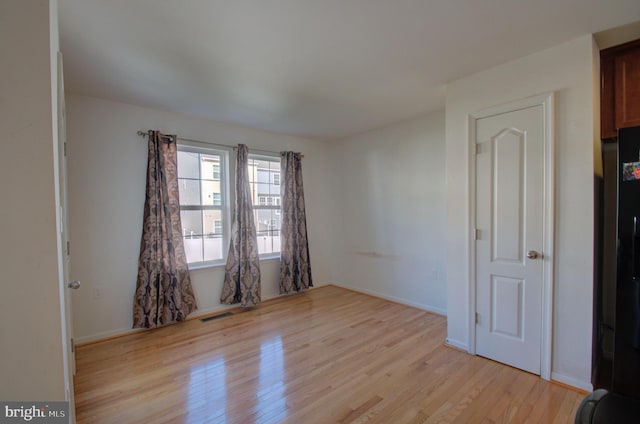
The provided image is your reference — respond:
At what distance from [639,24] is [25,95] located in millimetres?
3220

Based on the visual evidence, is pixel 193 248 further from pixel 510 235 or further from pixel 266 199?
pixel 510 235

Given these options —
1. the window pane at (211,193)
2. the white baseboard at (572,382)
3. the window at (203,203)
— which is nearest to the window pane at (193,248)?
the window at (203,203)

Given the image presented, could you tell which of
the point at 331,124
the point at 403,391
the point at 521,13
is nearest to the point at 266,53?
the point at 521,13

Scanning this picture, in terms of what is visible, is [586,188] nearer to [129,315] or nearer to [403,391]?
[403,391]

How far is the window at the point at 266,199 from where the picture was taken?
4410 millimetres

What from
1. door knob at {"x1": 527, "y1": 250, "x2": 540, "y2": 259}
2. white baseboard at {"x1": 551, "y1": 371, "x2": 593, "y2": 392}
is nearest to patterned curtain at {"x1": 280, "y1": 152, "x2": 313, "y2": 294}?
door knob at {"x1": 527, "y1": 250, "x2": 540, "y2": 259}

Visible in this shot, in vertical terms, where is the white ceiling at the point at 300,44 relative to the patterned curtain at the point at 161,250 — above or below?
above

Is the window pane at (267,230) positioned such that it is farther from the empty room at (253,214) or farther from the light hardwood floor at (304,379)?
the light hardwood floor at (304,379)

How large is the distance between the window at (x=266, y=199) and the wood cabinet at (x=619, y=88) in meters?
3.70

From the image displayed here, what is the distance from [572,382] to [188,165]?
4.38 meters

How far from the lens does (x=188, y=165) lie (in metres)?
3.77

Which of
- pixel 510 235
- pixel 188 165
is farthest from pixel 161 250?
pixel 510 235

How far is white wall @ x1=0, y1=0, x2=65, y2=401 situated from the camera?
2.42ft

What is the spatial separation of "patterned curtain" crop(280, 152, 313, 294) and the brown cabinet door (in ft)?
11.8
